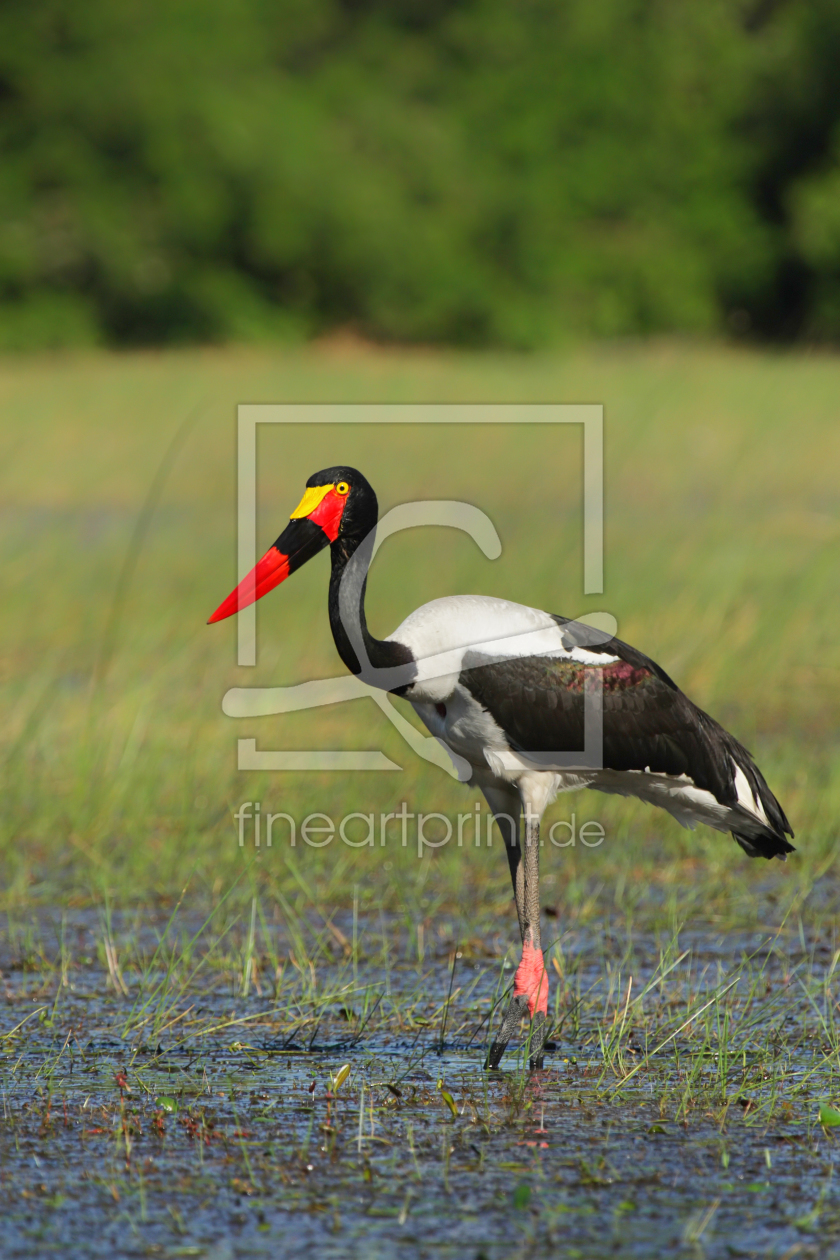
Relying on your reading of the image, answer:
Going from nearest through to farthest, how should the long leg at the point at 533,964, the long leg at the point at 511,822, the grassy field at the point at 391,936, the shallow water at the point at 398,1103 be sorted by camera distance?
the shallow water at the point at 398,1103 → the grassy field at the point at 391,936 → the long leg at the point at 533,964 → the long leg at the point at 511,822

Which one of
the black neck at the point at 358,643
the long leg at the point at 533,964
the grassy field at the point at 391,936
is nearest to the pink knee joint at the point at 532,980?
the long leg at the point at 533,964

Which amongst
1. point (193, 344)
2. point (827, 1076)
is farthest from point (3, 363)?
point (827, 1076)

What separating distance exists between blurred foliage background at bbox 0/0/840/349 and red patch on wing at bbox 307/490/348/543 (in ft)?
70.0

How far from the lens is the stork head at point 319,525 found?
409 centimetres

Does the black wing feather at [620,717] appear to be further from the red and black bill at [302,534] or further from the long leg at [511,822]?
the red and black bill at [302,534]

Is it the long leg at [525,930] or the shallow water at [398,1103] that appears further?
the long leg at [525,930]

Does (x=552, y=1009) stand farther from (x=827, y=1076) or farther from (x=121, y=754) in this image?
(x=121, y=754)

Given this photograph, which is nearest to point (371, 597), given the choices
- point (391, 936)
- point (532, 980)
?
point (391, 936)

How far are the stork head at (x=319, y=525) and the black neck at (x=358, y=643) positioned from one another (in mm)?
83

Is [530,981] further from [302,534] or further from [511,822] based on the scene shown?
[302,534]

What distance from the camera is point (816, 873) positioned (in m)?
5.30

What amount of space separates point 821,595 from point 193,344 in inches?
756

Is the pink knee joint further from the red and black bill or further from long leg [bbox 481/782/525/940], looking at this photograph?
the red and black bill

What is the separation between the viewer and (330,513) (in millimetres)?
4102
